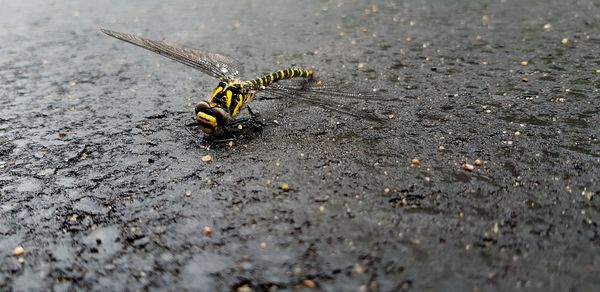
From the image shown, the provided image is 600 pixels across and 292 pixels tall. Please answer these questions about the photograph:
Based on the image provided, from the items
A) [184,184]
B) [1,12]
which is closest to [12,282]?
[184,184]

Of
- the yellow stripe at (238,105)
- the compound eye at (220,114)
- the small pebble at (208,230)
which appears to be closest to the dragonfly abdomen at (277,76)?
the yellow stripe at (238,105)

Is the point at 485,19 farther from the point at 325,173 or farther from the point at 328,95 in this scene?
the point at 325,173

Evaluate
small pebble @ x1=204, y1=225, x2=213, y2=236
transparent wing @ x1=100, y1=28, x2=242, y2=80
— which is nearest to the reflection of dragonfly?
transparent wing @ x1=100, y1=28, x2=242, y2=80

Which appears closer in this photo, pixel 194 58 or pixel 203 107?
pixel 203 107

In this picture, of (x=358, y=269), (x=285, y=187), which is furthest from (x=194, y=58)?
(x=358, y=269)

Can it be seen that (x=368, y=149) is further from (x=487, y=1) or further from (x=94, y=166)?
(x=487, y=1)

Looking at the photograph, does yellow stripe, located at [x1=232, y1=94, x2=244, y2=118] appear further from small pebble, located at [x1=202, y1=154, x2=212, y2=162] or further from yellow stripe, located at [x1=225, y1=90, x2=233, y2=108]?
small pebble, located at [x1=202, y1=154, x2=212, y2=162]
